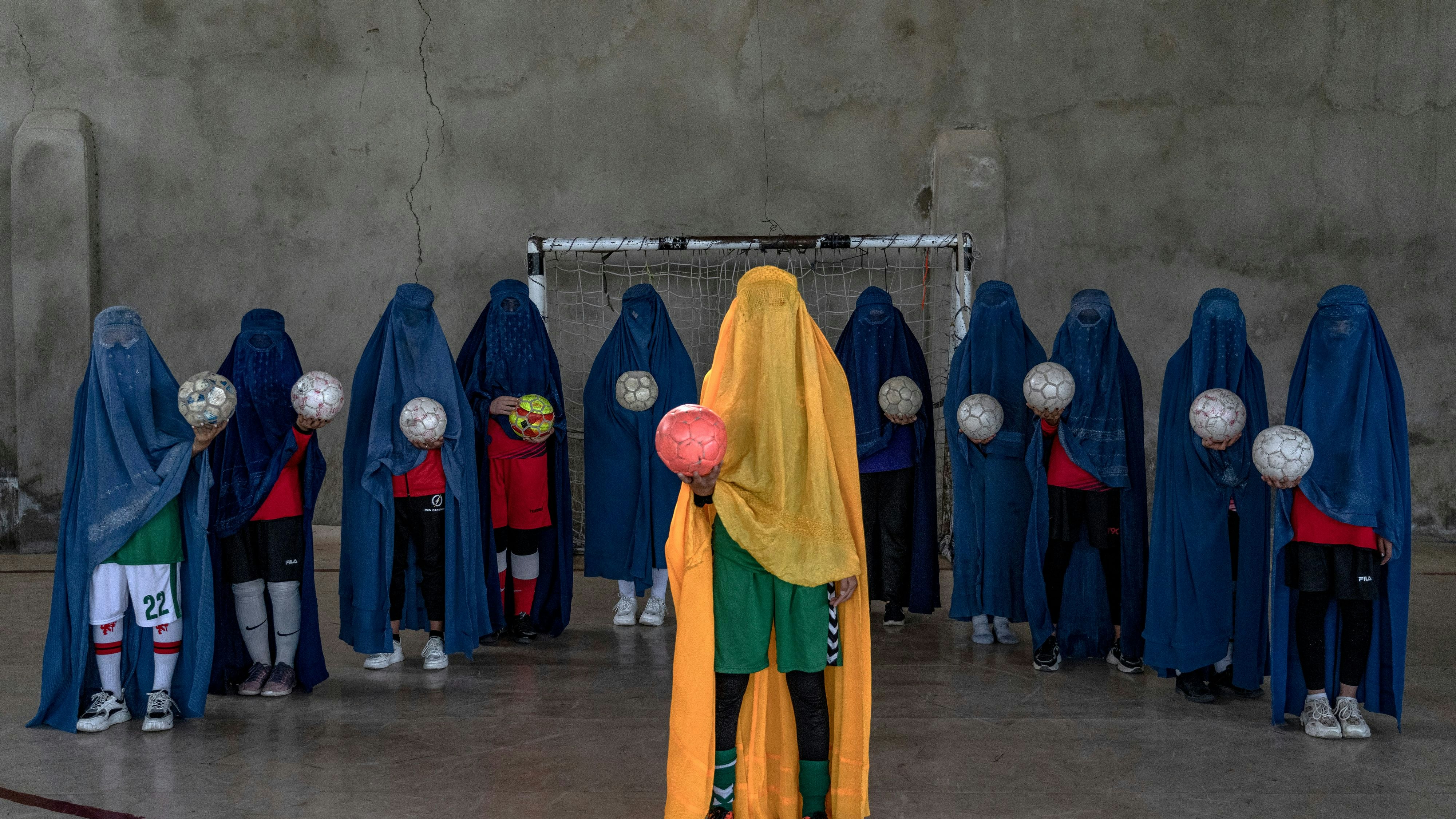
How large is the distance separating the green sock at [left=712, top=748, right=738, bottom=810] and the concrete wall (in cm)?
542

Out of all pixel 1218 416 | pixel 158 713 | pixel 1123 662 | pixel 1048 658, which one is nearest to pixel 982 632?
pixel 1048 658

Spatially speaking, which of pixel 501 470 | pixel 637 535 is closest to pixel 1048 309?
pixel 637 535

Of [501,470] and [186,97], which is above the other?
[186,97]

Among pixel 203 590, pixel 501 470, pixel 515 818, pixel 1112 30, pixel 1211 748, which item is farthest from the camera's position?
pixel 1112 30

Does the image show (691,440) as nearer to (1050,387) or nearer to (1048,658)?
(1050,387)

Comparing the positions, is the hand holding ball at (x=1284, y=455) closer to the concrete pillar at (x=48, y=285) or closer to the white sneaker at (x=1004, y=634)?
the white sneaker at (x=1004, y=634)

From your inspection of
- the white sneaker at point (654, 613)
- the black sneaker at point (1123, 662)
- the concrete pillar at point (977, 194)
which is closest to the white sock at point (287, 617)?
the white sneaker at point (654, 613)

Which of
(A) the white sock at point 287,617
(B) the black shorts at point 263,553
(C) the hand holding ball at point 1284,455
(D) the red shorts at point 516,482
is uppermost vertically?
(C) the hand holding ball at point 1284,455

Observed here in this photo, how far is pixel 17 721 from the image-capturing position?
399 cm

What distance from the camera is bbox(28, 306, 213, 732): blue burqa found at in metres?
3.79

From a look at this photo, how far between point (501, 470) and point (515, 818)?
2.19 metres

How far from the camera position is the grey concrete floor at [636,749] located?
10.6ft

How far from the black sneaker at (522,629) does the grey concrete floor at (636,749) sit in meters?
0.26

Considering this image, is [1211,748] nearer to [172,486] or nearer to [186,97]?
[172,486]
